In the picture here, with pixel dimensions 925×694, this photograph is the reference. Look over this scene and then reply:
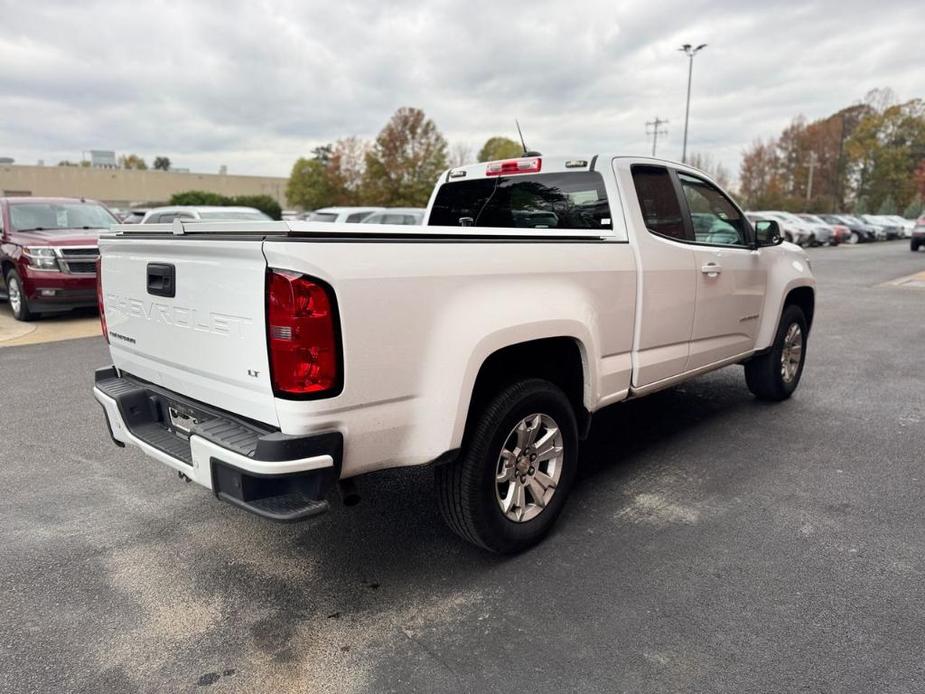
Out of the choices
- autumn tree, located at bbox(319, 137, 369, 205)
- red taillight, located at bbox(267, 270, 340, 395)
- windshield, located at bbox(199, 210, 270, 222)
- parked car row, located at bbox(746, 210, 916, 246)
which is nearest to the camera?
red taillight, located at bbox(267, 270, 340, 395)

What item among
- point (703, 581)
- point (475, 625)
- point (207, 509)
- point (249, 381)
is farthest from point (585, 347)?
point (207, 509)

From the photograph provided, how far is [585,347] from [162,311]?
2006 mm

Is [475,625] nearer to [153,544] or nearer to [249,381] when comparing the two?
[249,381]

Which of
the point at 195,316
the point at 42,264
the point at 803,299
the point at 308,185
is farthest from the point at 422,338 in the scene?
the point at 308,185

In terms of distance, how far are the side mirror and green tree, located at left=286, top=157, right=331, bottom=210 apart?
187 feet

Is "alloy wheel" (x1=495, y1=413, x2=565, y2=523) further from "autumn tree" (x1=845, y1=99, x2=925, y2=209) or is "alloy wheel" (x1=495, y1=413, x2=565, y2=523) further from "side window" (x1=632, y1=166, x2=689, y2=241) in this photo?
"autumn tree" (x1=845, y1=99, x2=925, y2=209)

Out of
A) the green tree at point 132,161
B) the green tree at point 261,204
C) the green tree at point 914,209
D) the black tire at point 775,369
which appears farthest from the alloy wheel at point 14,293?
the green tree at point 132,161

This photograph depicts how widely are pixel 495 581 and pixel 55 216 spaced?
35.5ft

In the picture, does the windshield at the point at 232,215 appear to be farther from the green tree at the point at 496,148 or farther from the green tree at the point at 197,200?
the green tree at the point at 496,148

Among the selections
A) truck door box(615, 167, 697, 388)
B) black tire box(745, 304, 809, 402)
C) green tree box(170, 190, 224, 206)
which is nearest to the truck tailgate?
truck door box(615, 167, 697, 388)

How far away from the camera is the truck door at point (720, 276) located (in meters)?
4.34

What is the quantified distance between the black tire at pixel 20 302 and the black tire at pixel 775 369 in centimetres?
980

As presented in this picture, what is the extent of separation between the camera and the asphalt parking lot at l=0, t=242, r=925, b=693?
245 cm

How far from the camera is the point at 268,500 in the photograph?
8.14ft
